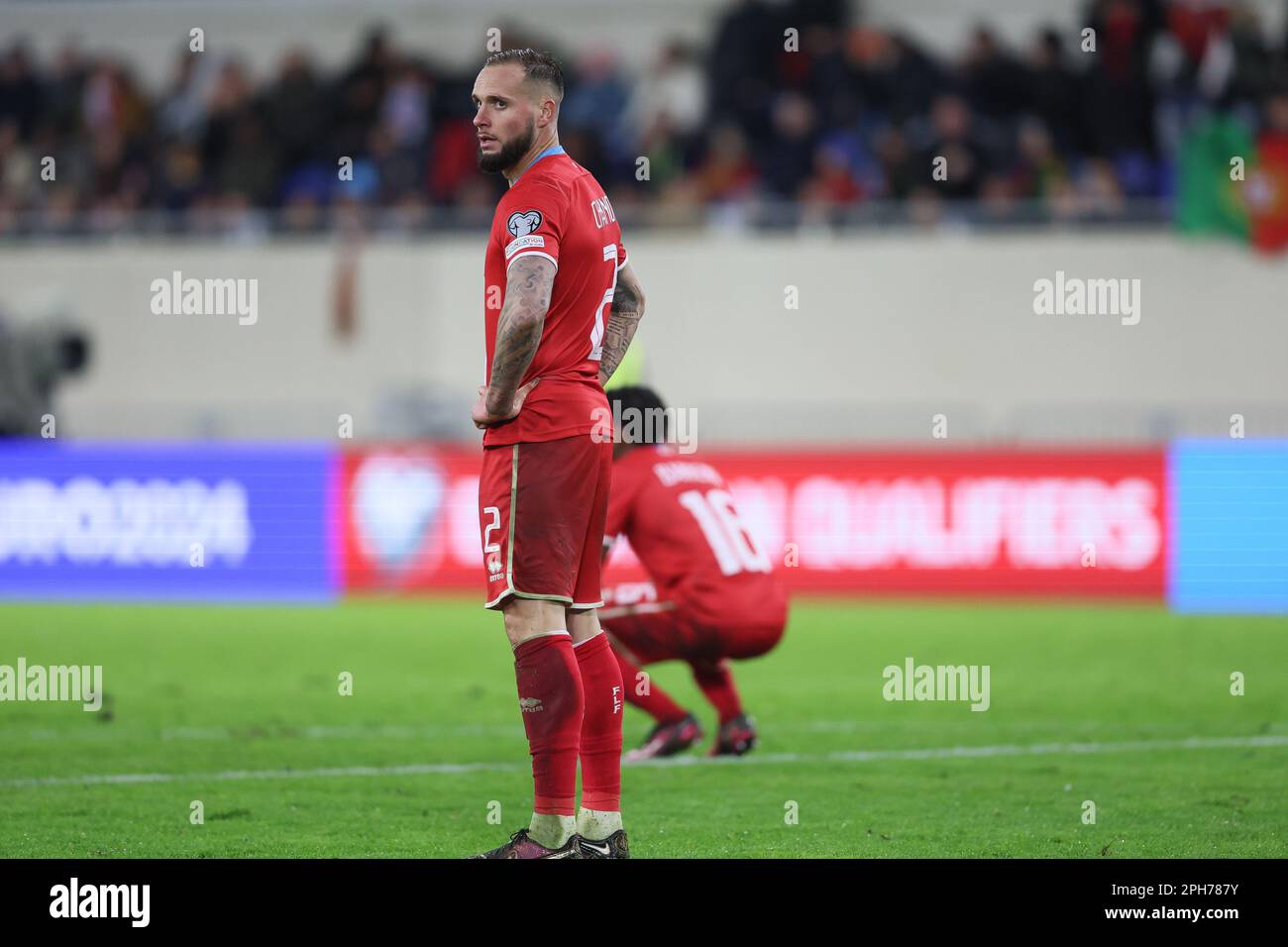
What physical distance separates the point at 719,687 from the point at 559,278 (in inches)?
142

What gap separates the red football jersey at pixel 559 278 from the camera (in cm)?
622

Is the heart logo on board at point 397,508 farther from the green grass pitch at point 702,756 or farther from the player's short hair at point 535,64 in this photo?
the player's short hair at point 535,64

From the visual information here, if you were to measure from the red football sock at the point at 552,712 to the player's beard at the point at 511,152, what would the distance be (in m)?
1.58

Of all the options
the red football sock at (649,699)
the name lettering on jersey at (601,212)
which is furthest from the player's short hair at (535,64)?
the red football sock at (649,699)

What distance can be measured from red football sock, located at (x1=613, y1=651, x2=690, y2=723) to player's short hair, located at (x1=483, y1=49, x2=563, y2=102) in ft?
11.5

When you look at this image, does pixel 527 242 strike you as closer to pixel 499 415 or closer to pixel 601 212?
pixel 601 212

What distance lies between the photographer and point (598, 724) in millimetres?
6527

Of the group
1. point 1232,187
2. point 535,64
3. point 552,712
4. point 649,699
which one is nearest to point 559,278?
point 535,64

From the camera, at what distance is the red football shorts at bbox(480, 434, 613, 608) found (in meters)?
6.29

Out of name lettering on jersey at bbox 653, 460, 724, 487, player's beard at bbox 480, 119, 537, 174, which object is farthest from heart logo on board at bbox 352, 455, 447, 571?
player's beard at bbox 480, 119, 537, 174

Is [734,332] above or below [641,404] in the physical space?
above

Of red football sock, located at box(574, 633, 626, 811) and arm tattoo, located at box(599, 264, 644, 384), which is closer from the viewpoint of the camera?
red football sock, located at box(574, 633, 626, 811)

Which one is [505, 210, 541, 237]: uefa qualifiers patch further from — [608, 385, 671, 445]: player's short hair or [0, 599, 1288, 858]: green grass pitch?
[608, 385, 671, 445]: player's short hair
